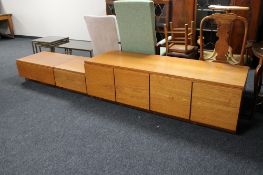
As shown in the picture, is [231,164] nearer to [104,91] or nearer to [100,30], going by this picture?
[104,91]

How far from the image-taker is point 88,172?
69.8 inches

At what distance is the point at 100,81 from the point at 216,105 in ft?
3.95

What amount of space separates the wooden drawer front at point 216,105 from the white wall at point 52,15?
3.21 m

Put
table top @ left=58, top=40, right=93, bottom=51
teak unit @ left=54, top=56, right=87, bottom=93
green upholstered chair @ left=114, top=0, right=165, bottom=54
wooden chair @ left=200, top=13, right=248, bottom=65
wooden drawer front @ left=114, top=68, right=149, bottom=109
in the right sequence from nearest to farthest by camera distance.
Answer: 1. wooden chair @ left=200, top=13, right=248, bottom=65
2. wooden drawer front @ left=114, top=68, right=149, bottom=109
3. green upholstered chair @ left=114, top=0, right=165, bottom=54
4. teak unit @ left=54, top=56, right=87, bottom=93
5. table top @ left=58, top=40, right=93, bottom=51

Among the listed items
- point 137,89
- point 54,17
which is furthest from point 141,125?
point 54,17

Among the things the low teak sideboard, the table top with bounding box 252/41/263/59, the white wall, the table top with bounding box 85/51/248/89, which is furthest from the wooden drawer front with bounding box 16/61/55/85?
the table top with bounding box 252/41/263/59

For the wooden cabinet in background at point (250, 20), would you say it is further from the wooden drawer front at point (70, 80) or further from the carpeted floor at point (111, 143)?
the wooden drawer front at point (70, 80)

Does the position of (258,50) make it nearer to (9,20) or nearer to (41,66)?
(41,66)

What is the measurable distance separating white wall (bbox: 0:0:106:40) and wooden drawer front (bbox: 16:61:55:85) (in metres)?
2.05

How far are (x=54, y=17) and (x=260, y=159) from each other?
16.0ft

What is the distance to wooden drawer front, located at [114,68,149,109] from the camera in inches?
92.1

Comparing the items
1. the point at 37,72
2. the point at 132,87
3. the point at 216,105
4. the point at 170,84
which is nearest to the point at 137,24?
the point at 132,87

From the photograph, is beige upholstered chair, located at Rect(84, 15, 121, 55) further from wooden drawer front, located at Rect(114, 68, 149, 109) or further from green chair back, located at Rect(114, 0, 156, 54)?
wooden drawer front, located at Rect(114, 68, 149, 109)

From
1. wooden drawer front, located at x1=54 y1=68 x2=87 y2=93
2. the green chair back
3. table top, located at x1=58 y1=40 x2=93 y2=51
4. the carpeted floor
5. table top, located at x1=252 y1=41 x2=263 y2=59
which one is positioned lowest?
the carpeted floor
